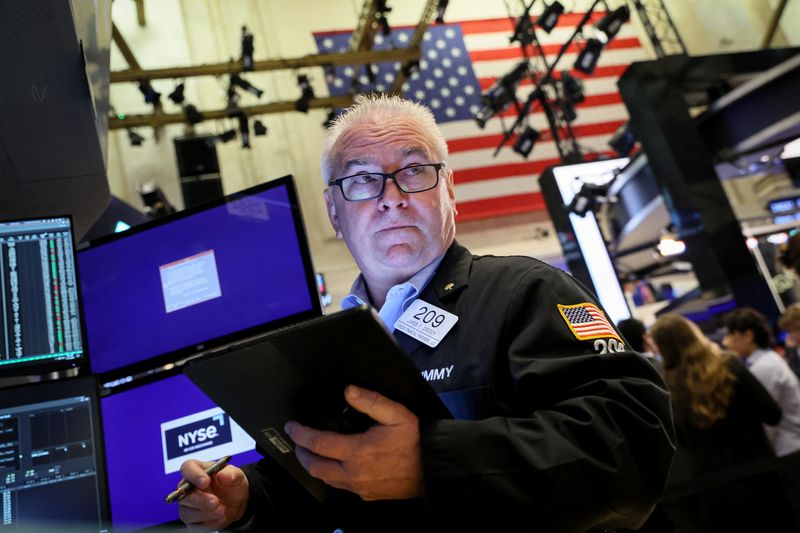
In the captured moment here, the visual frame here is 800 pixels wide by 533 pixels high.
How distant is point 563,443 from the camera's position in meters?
1.05

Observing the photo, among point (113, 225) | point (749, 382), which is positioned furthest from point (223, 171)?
point (749, 382)

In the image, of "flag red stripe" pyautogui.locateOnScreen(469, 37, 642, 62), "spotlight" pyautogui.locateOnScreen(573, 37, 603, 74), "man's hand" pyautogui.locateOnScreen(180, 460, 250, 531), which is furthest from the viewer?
"flag red stripe" pyautogui.locateOnScreen(469, 37, 642, 62)

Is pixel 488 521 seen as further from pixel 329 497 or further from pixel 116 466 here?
pixel 116 466

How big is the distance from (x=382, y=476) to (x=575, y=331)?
42cm

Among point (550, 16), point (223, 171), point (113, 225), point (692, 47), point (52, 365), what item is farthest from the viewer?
point (692, 47)

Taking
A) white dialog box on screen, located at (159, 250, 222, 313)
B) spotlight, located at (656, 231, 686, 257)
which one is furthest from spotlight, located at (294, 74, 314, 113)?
white dialog box on screen, located at (159, 250, 222, 313)

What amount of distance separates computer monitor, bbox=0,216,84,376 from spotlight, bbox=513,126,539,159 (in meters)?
7.96

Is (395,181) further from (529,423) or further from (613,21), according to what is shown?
(613,21)

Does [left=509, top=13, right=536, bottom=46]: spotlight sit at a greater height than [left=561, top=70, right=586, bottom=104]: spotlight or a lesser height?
greater

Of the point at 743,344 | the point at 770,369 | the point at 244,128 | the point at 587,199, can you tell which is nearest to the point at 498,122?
the point at 587,199

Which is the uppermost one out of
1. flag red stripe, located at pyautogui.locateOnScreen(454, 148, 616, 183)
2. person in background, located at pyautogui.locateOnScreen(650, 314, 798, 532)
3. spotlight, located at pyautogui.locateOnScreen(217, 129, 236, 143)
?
spotlight, located at pyautogui.locateOnScreen(217, 129, 236, 143)

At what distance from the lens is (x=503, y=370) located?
4.16 ft

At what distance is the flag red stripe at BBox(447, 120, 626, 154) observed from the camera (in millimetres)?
9898

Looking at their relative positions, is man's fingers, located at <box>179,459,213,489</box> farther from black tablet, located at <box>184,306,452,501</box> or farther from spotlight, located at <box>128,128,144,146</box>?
spotlight, located at <box>128,128,144,146</box>
